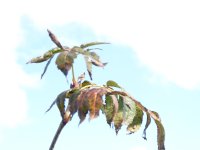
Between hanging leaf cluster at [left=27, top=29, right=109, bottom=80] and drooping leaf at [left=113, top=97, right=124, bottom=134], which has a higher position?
hanging leaf cluster at [left=27, top=29, right=109, bottom=80]

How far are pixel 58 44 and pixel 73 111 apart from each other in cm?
40

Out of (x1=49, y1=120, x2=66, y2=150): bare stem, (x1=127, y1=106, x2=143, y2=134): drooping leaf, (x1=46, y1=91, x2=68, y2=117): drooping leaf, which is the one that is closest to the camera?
(x1=49, y1=120, x2=66, y2=150): bare stem

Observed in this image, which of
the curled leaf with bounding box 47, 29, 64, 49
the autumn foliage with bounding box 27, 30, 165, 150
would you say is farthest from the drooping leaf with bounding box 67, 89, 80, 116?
the curled leaf with bounding box 47, 29, 64, 49

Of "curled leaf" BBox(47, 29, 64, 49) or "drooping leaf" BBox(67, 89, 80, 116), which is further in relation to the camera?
"curled leaf" BBox(47, 29, 64, 49)

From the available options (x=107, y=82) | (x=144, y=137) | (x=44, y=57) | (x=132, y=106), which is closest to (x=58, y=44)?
(x=44, y=57)

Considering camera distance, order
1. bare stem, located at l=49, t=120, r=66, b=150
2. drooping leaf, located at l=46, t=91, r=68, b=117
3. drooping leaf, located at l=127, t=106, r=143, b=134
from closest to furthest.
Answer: bare stem, located at l=49, t=120, r=66, b=150, drooping leaf, located at l=46, t=91, r=68, b=117, drooping leaf, located at l=127, t=106, r=143, b=134

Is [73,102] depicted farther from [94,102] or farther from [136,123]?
[136,123]

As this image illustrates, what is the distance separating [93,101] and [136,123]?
0.92 ft

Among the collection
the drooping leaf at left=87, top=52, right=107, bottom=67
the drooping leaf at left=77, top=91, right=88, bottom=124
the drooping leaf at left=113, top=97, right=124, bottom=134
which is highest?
the drooping leaf at left=87, top=52, right=107, bottom=67

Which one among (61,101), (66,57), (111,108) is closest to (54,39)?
(66,57)

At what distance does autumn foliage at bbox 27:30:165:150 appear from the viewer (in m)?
2.13

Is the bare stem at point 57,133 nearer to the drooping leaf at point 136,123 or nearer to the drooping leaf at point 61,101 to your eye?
the drooping leaf at point 61,101

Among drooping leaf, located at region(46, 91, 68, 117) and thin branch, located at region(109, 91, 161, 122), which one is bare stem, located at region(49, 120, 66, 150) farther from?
thin branch, located at region(109, 91, 161, 122)

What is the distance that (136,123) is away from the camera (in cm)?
232
